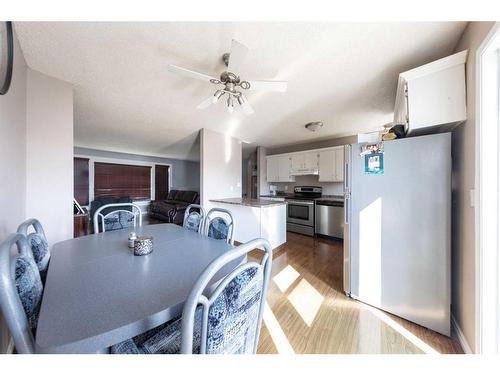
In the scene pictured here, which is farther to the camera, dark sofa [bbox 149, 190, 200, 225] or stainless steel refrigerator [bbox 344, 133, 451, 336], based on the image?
dark sofa [bbox 149, 190, 200, 225]

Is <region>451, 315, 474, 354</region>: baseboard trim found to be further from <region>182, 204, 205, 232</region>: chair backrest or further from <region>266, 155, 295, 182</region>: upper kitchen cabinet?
<region>266, 155, 295, 182</region>: upper kitchen cabinet

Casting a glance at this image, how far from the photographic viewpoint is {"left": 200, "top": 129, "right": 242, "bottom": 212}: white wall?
3617 millimetres

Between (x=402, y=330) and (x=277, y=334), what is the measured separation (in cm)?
103

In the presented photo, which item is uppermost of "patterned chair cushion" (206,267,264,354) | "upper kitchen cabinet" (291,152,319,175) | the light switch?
"upper kitchen cabinet" (291,152,319,175)

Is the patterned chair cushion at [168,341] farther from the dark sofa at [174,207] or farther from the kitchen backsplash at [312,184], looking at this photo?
the kitchen backsplash at [312,184]

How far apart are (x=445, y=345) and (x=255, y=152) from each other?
5414 mm

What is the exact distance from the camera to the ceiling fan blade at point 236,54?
126cm

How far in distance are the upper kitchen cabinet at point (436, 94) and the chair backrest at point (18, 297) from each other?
8.11 ft

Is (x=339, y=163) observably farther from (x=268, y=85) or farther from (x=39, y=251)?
(x=39, y=251)

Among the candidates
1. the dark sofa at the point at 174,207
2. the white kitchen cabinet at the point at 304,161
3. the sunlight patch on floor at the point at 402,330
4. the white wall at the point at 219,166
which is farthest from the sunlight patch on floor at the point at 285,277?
the dark sofa at the point at 174,207

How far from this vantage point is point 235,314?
0.68 m

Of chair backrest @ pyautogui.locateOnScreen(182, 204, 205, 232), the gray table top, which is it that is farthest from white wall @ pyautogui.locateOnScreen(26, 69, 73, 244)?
chair backrest @ pyautogui.locateOnScreen(182, 204, 205, 232)

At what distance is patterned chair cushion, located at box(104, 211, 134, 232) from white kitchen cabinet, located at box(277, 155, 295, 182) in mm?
3832

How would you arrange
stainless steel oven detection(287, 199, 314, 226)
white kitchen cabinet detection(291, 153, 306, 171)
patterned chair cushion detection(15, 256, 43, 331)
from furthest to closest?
1. white kitchen cabinet detection(291, 153, 306, 171)
2. stainless steel oven detection(287, 199, 314, 226)
3. patterned chair cushion detection(15, 256, 43, 331)
